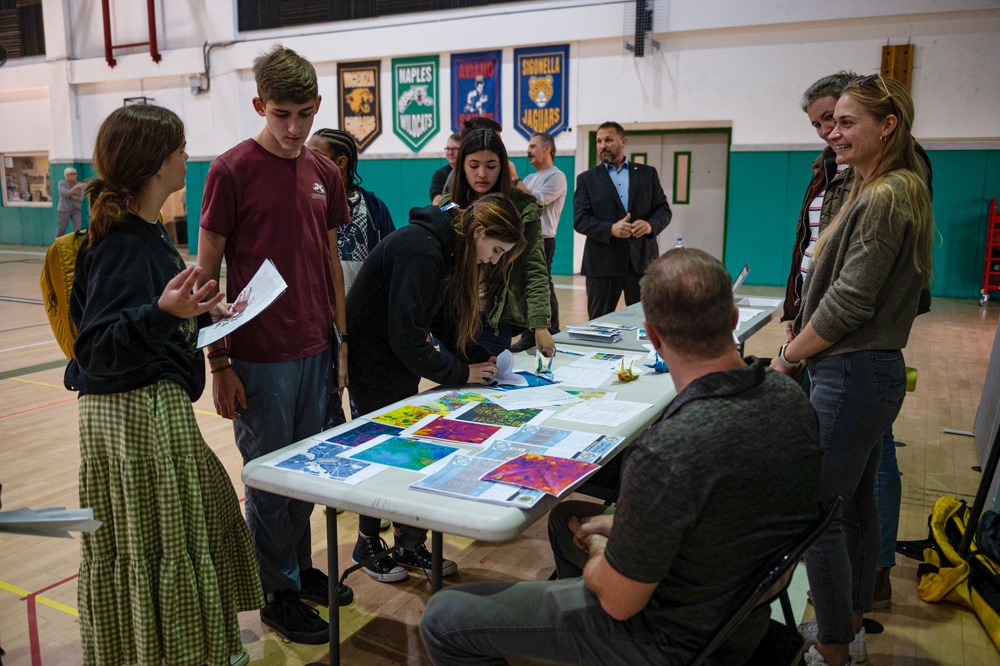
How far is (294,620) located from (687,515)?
161 centimetres

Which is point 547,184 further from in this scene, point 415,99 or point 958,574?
point 415,99

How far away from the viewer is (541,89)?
35.6ft

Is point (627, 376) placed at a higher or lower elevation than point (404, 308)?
lower

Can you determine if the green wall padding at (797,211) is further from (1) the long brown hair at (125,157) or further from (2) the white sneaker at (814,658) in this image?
(1) the long brown hair at (125,157)

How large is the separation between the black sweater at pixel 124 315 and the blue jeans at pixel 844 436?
1.65 m

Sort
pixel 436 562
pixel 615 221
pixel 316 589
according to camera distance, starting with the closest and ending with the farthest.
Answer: pixel 436 562 < pixel 316 589 < pixel 615 221

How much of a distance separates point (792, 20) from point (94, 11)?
1211cm

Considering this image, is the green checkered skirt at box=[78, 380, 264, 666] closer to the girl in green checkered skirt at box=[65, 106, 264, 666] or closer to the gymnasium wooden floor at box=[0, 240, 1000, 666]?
the girl in green checkered skirt at box=[65, 106, 264, 666]

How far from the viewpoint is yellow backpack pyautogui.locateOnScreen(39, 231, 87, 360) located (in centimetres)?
186

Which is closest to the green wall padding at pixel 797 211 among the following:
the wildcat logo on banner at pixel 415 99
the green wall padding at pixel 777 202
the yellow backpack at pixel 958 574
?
the green wall padding at pixel 777 202

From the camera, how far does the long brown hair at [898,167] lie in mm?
1959

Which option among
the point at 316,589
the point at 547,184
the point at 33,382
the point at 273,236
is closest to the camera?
the point at 273,236

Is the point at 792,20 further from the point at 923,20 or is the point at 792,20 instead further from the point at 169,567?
the point at 169,567

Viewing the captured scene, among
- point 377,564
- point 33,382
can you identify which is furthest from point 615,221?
point 33,382
